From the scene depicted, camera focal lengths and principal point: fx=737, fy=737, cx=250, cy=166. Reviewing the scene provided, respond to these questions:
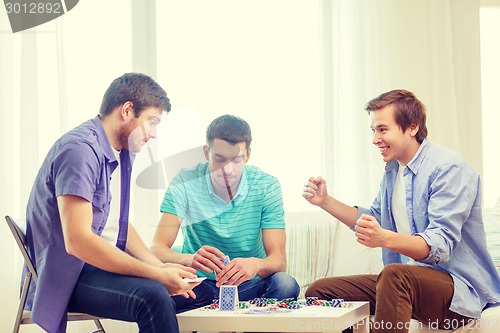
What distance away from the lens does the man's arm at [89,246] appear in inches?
74.4

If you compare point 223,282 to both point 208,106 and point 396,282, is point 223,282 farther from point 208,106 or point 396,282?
point 208,106

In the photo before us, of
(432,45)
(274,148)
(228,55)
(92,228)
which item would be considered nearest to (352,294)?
(92,228)

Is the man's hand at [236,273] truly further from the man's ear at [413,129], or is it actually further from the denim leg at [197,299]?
the man's ear at [413,129]

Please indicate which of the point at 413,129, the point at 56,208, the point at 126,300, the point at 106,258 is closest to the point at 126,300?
the point at 126,300

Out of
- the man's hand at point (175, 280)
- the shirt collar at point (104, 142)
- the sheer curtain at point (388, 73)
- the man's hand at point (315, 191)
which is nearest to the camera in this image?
the man's hand at point (175, 280)

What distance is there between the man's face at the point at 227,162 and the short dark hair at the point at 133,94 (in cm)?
58

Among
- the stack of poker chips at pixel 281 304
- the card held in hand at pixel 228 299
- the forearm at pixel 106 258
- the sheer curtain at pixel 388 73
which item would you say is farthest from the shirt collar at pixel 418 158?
the sheer curtain at pixel 388 73

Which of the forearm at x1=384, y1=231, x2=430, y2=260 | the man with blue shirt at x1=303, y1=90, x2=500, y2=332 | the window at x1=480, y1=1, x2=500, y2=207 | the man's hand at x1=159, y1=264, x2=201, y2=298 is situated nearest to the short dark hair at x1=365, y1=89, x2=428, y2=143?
the man with blue shirt at x1=303, y1=90, x2=500, y2=332

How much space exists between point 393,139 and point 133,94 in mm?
930

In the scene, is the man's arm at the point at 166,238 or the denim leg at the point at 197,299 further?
the man's arm at the point at 166,238

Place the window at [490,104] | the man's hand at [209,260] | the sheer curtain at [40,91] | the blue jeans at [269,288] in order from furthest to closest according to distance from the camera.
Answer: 1. the window at [490,104]
2. the sheer curtain at [40,91]
3. the blue jeans at [269,288]
4. the man's hand at [209,260]

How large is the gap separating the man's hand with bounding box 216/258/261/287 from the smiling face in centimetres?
40

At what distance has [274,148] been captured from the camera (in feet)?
12.4

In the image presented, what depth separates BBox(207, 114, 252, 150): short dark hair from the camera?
2.73 m
